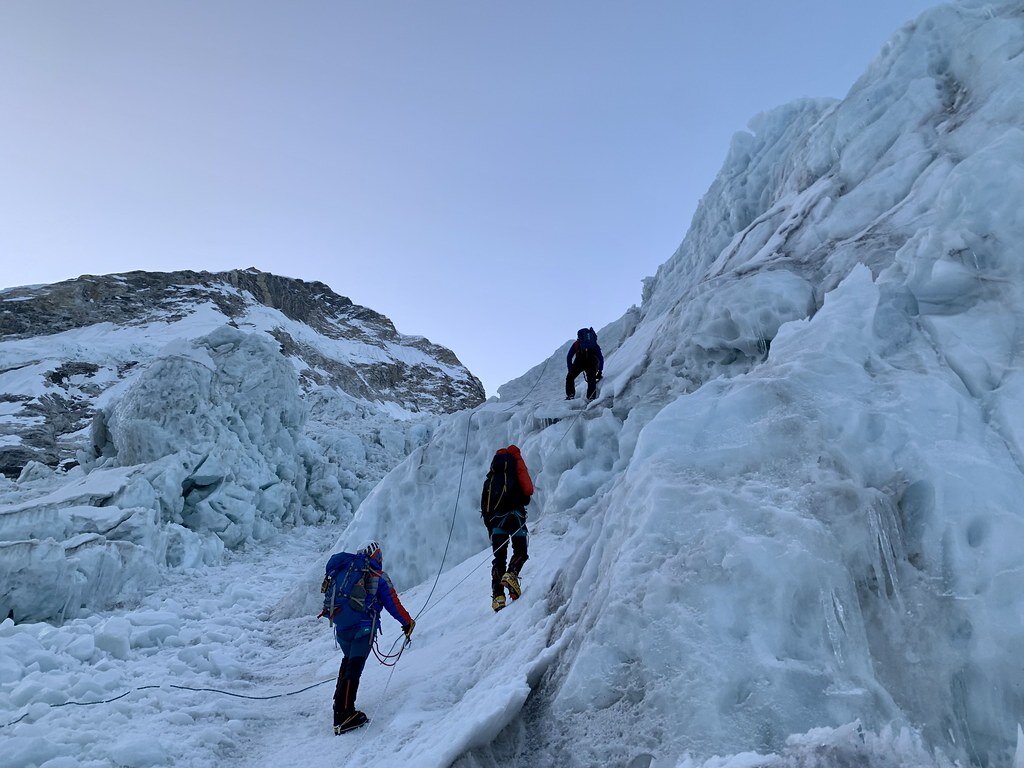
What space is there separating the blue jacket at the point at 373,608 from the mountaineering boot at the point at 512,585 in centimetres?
104

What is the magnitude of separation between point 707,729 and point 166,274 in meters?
109

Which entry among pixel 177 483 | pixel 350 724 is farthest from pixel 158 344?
pixel 350 724

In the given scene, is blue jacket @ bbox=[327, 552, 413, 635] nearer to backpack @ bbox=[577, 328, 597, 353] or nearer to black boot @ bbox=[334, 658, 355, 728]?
black boot @ bbox=[334, 658, 355, 728]

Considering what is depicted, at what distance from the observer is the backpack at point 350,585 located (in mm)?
5027

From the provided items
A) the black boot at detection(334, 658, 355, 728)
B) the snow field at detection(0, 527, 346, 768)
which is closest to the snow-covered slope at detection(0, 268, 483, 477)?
the snow field at detection(0, 527, 346, 768)

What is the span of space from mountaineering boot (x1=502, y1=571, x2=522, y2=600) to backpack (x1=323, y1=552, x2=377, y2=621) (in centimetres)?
130

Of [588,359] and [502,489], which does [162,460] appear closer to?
[588,359]

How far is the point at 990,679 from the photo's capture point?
265 centimetres

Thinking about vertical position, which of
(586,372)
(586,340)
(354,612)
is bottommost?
(354,612)

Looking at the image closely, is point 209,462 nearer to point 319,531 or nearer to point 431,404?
point 319,531

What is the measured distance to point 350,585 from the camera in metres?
5.07

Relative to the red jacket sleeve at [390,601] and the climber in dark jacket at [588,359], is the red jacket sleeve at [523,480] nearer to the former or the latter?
the red jacket sleeve at [390,601]

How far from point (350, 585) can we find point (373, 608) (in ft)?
0.95

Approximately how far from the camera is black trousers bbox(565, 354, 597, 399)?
10023 millimetres
